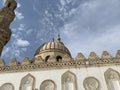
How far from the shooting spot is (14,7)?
616 inches

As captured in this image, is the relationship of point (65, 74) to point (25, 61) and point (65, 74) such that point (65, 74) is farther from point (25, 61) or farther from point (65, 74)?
point (25, 61)

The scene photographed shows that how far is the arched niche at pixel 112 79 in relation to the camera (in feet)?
30.8

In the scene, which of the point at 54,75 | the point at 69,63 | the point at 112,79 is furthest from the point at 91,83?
the point at 54,75

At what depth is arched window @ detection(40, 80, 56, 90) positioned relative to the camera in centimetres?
968

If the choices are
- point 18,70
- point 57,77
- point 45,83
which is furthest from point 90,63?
point 18,70

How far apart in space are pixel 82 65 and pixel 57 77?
1564mm

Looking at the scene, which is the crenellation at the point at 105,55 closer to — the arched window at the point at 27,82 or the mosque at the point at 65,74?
the mosque at the point at 65,74

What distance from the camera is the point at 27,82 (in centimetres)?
1009

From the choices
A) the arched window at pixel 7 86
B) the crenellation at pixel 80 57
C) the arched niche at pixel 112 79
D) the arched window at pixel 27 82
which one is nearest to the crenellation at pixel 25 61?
the arched window at pixel 27 82

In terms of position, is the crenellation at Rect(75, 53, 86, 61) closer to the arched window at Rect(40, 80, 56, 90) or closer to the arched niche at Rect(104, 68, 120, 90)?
the arched niche at Rect(104, 68, 120, 90)

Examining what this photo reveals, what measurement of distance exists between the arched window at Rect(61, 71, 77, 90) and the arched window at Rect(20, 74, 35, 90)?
1.63m

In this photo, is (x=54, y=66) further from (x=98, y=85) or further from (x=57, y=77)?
(x=98, y=85)

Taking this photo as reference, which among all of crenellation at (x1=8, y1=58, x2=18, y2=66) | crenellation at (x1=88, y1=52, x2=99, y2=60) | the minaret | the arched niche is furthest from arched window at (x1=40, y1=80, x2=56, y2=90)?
the minaret

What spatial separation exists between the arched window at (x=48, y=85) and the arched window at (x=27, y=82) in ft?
1.80
